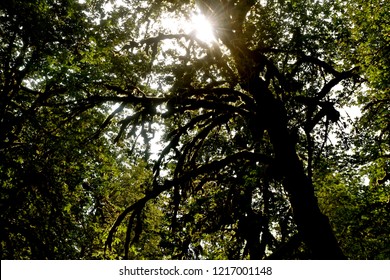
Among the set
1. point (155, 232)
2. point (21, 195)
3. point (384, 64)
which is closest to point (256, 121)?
point (384, 64)

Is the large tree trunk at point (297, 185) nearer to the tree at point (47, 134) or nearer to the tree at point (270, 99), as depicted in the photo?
the tree at point (270, 99)

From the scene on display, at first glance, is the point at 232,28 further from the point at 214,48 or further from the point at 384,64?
the point at 384,64

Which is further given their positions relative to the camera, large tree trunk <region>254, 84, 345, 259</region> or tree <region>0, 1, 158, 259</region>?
tree <region>0, 1, 158, 259</region>

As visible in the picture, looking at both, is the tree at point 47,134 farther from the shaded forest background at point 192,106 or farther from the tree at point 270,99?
the tree at point 270,99

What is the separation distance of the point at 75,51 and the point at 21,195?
4.68 metres

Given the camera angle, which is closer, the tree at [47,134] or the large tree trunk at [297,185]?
the large tree trunk at [297,185]

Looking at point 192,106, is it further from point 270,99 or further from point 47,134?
point 47,134

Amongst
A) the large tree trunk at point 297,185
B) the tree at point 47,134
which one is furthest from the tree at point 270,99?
the tree at point 47,134

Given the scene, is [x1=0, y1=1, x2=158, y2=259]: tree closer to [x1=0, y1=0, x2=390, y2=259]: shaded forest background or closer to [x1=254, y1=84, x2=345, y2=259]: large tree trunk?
[x1=0, y1=0, x2=390, y2=259]: shaded forest background

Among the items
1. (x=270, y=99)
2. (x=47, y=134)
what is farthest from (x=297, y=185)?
(x=47, y=134)

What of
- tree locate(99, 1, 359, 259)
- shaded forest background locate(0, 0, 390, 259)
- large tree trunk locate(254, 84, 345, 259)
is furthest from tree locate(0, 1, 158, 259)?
large tree trunk locate(254, 84, 345, 259)

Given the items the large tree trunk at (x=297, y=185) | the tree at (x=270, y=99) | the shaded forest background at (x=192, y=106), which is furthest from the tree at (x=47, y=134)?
the large tree trunk at (x=297, y=185)

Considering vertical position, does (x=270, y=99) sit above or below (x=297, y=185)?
above

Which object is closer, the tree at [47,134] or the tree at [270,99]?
the tree at [270,99]
